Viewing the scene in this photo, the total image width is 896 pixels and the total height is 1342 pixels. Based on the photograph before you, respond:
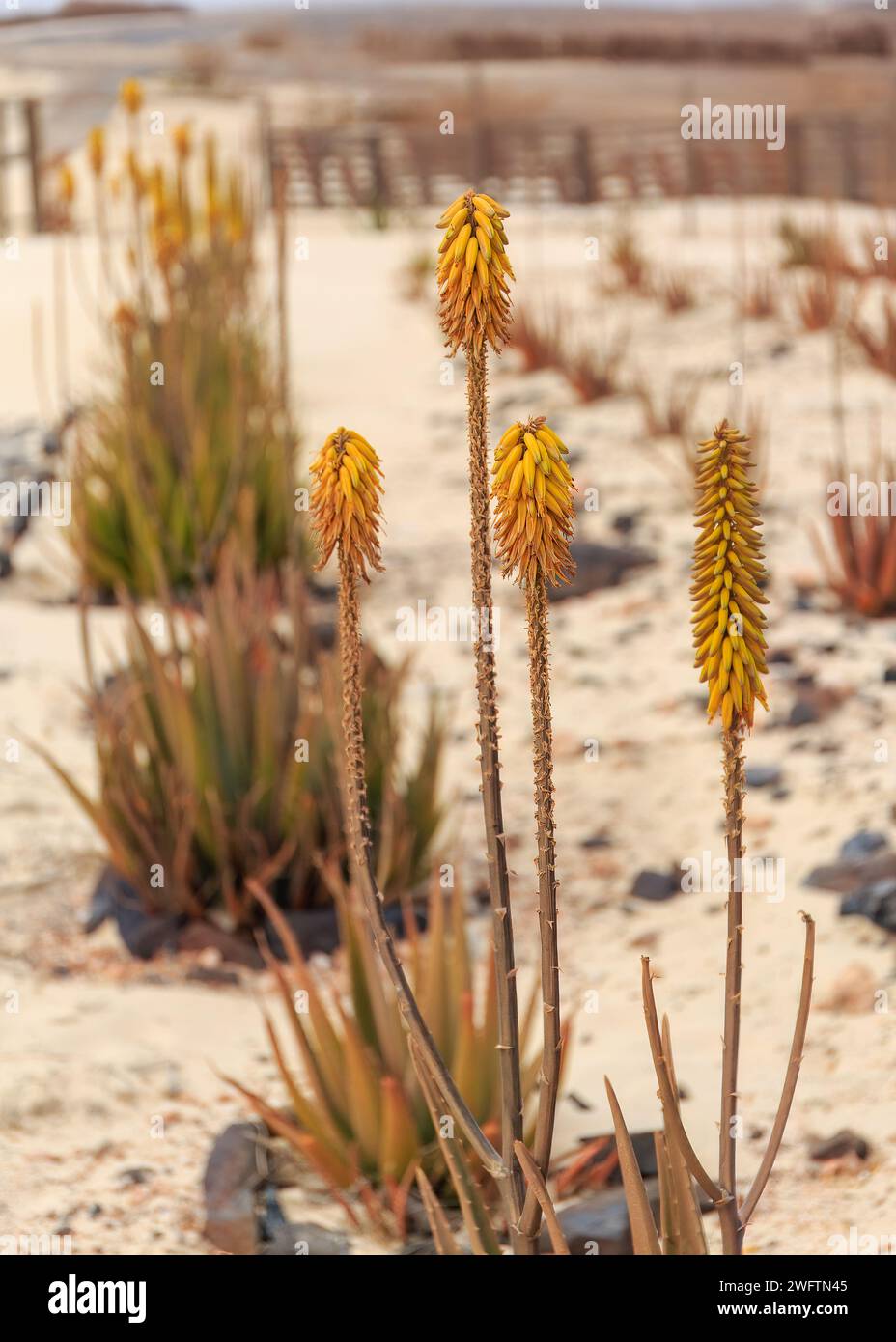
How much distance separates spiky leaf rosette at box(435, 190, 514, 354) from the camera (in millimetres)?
1089

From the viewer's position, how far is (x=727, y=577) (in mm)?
1177

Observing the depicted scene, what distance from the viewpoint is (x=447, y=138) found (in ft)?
66.2

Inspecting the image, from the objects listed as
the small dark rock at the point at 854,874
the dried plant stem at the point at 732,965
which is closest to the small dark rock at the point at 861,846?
the small dark rock at the point at 854,874

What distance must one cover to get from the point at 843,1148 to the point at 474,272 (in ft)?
5.12

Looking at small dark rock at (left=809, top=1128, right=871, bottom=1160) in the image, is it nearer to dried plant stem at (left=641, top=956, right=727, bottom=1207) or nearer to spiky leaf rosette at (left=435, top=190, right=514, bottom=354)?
dried plant stem at (left=641, top=956, right=727, bottom=1207)

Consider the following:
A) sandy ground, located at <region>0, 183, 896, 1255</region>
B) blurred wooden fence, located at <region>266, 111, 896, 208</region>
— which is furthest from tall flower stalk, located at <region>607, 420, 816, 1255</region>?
blurred wooden fence, located at <region>266, 111, 896, 208</region>

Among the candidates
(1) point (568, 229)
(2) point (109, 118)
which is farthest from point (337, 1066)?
(2) point (109, 118)

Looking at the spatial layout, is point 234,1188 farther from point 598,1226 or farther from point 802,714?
point 802,714

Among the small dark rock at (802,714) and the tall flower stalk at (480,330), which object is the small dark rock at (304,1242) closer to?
the tall flower stalk at (480,330)

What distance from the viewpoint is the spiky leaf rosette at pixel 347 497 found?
117cm

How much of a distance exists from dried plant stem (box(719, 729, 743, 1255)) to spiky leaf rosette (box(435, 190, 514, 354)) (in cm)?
36

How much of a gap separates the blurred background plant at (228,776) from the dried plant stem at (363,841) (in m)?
1.66

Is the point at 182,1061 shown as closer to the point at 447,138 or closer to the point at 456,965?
the point at 456,965

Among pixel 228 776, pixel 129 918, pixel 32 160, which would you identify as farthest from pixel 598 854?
pixel 32 160
